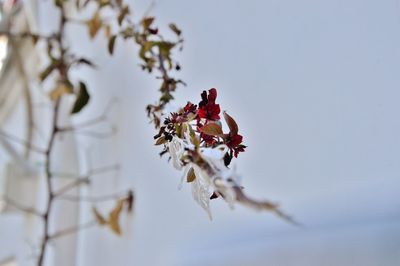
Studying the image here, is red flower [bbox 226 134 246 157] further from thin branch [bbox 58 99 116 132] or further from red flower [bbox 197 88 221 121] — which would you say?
thin branch [bbox 58 99 116 132]

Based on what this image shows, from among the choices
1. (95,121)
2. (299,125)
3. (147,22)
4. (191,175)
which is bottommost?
(191,175)

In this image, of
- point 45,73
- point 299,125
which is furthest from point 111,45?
point 299,125

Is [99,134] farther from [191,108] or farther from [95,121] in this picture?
[191,108]

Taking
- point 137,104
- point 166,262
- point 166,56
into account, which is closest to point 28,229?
point 137,104

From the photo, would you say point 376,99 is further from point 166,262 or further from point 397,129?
point 166,262

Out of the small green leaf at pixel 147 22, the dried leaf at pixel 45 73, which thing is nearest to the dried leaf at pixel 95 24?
the dried leaf at pixel 45 73

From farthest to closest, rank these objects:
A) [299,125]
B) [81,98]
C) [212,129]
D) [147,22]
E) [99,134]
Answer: [99,134], [81,98], [147,22], [299,125], [212,129]
